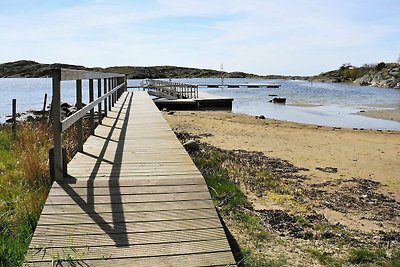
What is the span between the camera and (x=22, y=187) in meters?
5.54

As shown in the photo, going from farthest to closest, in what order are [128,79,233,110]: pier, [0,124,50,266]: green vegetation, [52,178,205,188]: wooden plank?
1. [128,79,233,110]: pier
2. [52,178,205,188]: wooden plank
3. [0,124,50,266]: green vegetation

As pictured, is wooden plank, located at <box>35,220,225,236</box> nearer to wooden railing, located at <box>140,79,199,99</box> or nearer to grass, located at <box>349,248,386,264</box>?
grass, located at <box>349,248,386,264</box>

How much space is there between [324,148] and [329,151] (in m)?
0.65

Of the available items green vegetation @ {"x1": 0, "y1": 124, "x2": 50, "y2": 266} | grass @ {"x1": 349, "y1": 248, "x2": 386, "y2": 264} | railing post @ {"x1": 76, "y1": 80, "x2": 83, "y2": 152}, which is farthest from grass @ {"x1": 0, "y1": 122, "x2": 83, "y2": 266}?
grass @ {"x1": 349, "y1": 248, "x2": 386, "y2": 264}

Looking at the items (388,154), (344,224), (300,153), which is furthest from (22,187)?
(388,154)

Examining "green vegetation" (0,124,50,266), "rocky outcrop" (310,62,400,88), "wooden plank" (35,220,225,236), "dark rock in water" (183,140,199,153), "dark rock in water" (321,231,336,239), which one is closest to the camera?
"wooden plank" (35,220,225,236)

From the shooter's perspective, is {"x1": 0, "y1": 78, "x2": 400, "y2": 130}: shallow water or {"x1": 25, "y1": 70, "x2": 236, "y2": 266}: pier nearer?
{"x1": 25, "y1": 70, "x2": 236, "y2": 266}: pier

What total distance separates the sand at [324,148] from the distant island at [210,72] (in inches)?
2255

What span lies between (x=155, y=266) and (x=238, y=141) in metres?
11.7

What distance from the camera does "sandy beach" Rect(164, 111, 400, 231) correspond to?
880 cm

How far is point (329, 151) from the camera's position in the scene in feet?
43.2

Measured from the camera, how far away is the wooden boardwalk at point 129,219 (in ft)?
9.66

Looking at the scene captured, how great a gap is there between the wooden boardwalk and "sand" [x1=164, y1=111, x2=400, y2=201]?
5355 mm

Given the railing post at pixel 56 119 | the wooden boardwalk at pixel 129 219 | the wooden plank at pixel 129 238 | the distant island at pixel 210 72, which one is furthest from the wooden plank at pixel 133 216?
the distant island at pixel 210 72
